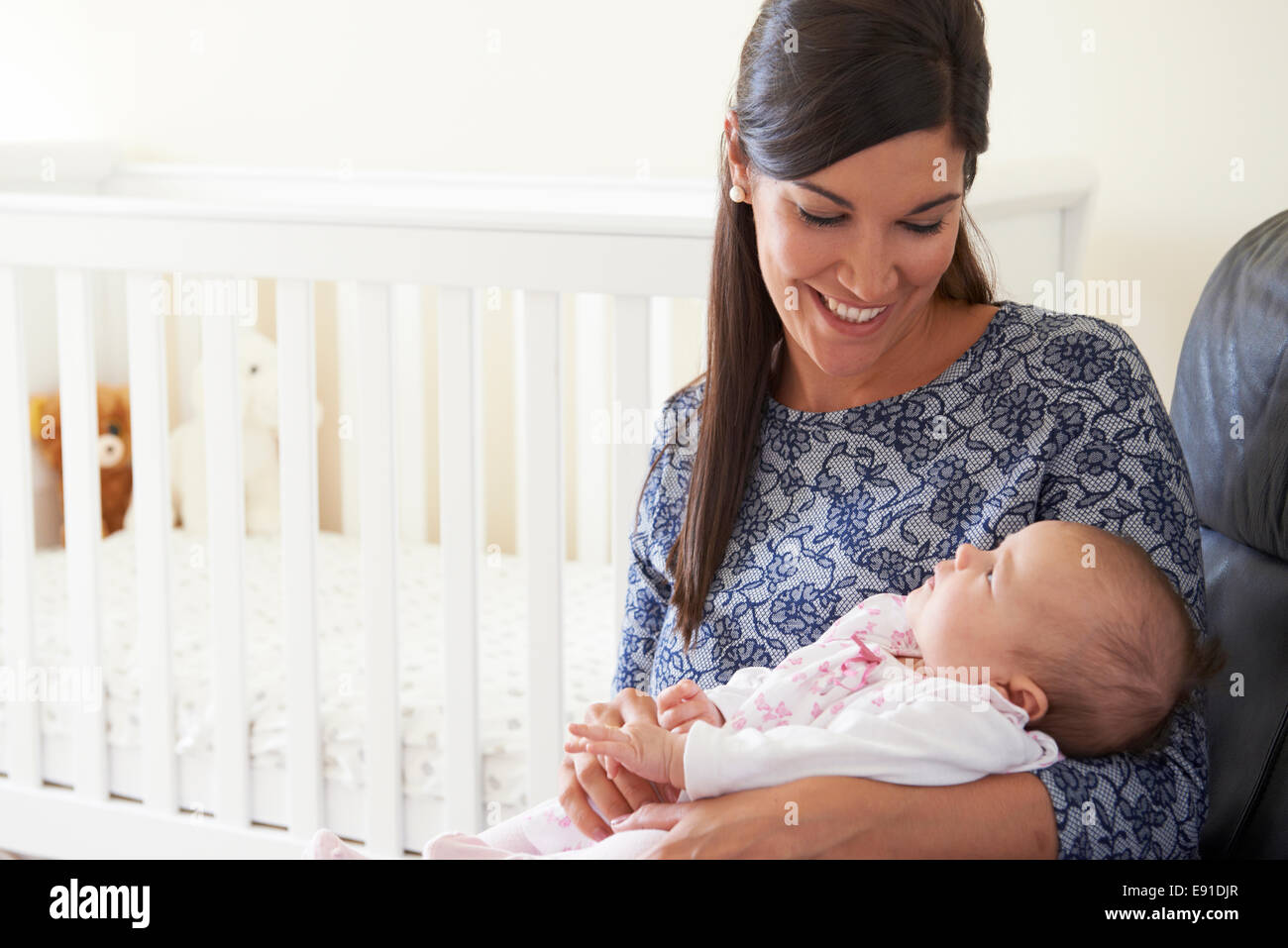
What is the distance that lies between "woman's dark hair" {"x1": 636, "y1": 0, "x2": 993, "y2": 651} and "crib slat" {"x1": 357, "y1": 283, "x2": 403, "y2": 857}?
62 cm

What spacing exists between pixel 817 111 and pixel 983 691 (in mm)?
443

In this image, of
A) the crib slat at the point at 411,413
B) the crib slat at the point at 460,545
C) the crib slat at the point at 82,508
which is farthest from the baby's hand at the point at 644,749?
the crib slat at the point at 411,413

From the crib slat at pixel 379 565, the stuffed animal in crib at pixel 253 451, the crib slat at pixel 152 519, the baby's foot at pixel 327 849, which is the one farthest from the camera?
the stuffed animal in crib at pixel 253 451

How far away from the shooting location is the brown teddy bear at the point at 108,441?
2572 millimetres

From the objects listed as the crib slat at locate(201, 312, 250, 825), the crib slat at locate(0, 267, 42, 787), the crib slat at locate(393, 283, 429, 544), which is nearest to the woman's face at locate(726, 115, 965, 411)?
the crib slat at locate(201, 312, 250, 825)

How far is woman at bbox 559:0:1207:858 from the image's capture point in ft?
3.13

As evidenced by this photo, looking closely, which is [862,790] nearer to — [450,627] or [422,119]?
[450,627]

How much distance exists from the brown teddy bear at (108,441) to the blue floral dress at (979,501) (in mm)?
1701

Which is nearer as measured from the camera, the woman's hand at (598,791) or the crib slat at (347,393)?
the woman's hand at (598,791)

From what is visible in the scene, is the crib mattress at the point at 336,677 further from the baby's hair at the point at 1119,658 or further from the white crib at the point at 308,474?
the baby's hair at the point at 1119,658

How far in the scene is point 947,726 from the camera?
936mm

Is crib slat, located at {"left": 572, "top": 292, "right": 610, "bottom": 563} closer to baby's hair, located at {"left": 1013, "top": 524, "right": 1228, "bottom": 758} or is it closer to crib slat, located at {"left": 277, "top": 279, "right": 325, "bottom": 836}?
crib slat, located at {"left": 277, "top": 279, "right": 325, "bottom": 836}

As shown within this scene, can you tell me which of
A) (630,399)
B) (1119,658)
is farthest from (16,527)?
(1119,658)

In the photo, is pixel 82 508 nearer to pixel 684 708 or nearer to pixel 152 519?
pixel 152 519
